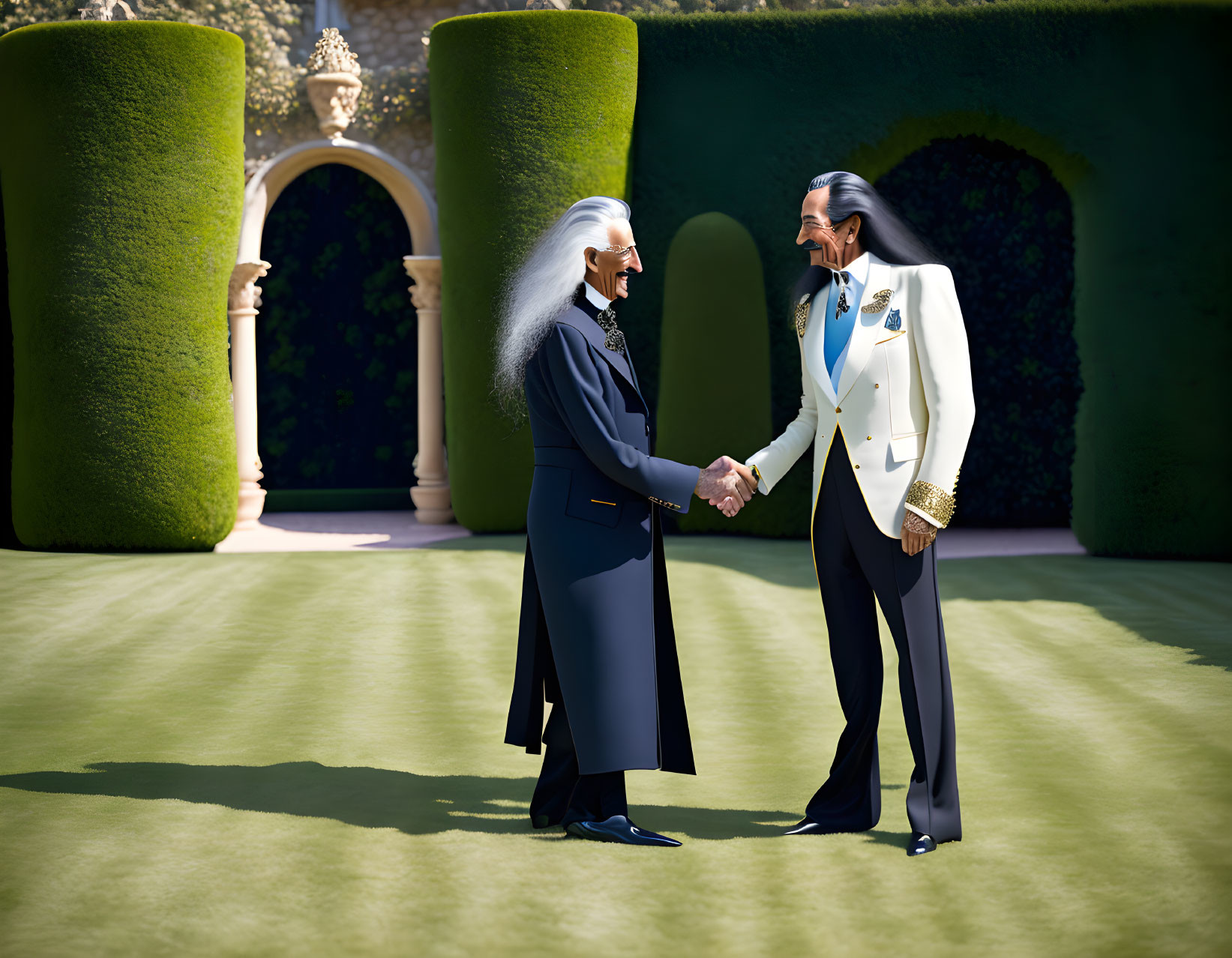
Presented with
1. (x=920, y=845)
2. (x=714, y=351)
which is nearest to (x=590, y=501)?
(x=920, y=845)

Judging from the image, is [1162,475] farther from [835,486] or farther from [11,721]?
[11,721]

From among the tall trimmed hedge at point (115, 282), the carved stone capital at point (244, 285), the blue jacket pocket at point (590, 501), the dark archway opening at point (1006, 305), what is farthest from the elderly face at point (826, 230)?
the carved stone capital at point (244, 285)

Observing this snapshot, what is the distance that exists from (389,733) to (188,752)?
69 centimetres

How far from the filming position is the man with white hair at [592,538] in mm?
3359

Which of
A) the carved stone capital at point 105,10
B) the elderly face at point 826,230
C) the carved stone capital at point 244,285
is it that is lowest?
the elderly face at point 826,230

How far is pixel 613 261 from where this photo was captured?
350cm

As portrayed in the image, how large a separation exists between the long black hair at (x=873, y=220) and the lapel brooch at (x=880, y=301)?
4.2 inches

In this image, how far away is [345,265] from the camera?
36.4ft

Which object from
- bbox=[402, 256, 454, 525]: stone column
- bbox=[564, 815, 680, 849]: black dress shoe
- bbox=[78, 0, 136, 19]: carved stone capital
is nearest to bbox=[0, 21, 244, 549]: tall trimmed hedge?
bbox=[78, 0, 136, 19]: carved stone capital

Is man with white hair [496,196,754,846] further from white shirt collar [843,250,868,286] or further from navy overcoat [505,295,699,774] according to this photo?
white shirt collar [843,250,868,286]

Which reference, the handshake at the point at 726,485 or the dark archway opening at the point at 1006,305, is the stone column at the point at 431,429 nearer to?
the dark archway opening at the point at 1006,305

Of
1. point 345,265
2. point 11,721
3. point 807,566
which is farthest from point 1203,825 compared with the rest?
point 345,265

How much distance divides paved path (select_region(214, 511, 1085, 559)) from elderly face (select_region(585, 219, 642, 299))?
5616mm

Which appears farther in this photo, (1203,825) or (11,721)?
(11,721)
